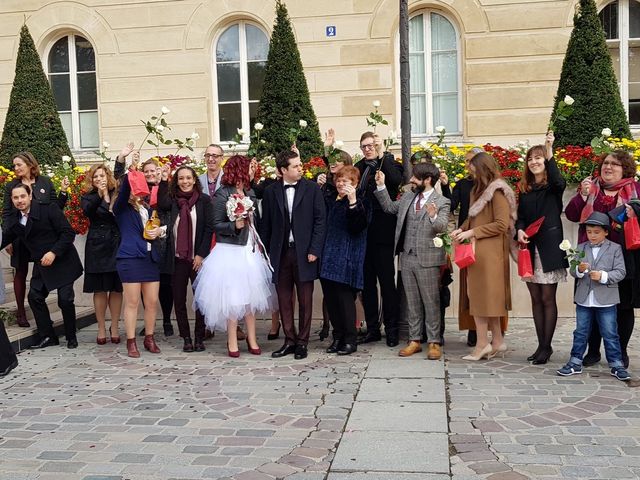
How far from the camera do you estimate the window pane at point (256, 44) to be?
15.3m

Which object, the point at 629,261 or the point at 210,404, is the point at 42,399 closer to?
the point at 210,404

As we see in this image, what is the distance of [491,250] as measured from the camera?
7344 mm

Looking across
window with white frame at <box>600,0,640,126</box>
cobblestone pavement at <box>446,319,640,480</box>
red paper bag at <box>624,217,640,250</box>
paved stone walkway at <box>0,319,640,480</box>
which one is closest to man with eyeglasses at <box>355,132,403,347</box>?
paved stone walkway at <box>0,319,640,480</box>

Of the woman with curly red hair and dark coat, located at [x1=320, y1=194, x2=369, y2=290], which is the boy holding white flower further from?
the woman with curly red hair

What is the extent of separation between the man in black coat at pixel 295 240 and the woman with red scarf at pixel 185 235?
31.9 inches

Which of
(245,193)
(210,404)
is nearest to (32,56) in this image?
(245,193)

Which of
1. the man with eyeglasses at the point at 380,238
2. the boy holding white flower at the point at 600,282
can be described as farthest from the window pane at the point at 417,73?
the boy holding white flower at the point at 600,282

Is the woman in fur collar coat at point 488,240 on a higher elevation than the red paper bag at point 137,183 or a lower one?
lower

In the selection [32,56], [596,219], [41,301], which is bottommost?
[41,301]

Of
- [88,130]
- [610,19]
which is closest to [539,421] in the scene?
[610,19]

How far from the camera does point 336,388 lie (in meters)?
6.64

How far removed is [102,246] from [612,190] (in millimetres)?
5329

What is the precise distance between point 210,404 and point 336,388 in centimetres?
112

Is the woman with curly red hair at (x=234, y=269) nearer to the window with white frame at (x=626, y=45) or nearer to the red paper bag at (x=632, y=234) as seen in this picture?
the red paper bag at (x=632, y=234)
